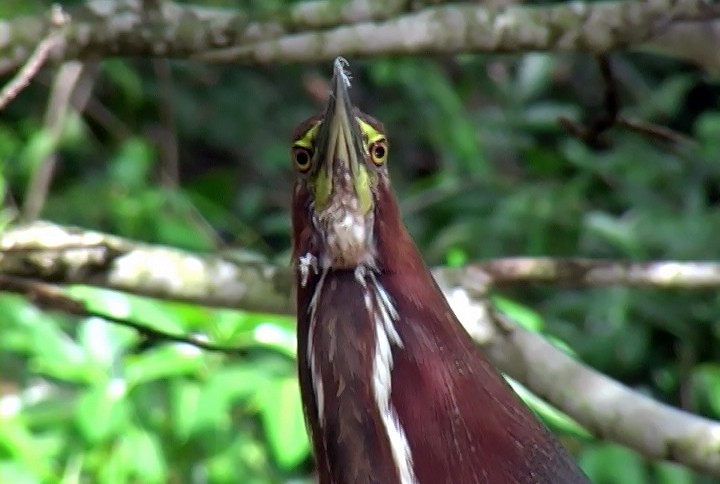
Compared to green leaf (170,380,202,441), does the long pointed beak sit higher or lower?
lower

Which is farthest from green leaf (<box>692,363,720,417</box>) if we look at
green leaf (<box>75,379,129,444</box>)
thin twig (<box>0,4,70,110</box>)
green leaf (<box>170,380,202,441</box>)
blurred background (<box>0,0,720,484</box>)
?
thin twig (<box>0,4,70,110</box>)

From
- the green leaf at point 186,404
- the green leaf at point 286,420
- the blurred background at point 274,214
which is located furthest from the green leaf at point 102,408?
the green leaf at point 286,420

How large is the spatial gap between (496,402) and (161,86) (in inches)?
97.6

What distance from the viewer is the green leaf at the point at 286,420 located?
6.50ft

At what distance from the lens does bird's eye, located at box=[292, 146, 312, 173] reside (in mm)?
1290

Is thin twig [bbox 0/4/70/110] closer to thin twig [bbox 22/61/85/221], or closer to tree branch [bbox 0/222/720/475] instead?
tree branch [bbox 0/222/720/475]

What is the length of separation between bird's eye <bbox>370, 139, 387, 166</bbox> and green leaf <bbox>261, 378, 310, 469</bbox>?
29.5 inches

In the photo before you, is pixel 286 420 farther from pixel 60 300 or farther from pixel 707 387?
pixel 707 387

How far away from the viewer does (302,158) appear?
1.30 m

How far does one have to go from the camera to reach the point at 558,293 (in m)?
3.16

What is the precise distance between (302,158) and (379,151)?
0.08 m

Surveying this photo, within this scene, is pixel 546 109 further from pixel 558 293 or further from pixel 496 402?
pixel 496 402

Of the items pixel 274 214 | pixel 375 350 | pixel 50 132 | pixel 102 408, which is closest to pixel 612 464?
pixel 102 408

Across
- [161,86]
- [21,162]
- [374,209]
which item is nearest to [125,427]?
[374,209]
